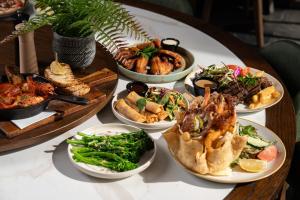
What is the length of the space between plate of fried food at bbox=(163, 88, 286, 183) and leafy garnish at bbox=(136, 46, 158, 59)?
1.95 ft

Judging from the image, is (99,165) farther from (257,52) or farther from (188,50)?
(257,52)

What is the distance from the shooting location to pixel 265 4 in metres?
5.45

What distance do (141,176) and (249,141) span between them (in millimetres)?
367

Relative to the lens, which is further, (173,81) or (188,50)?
(188,50)

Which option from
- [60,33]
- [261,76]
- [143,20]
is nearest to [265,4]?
[143,20]

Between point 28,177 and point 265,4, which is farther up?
point 28,177

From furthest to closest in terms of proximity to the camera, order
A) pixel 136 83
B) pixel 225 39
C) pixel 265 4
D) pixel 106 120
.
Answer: pixel 265 4
pixel 225 39
pixel 136 83
pixel 106 120

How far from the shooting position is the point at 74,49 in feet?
5.66

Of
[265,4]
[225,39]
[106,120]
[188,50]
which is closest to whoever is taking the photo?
[106,120]

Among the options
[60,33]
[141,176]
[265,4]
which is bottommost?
[265,4]

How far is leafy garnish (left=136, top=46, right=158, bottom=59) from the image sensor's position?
A: 6.39 ft

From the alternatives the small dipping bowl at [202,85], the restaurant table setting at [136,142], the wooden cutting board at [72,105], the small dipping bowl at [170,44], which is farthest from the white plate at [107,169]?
the small dipping bowl at [170,44]

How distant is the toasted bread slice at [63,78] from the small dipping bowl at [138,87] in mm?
223

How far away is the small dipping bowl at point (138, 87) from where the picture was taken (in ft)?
5.66
